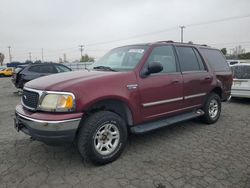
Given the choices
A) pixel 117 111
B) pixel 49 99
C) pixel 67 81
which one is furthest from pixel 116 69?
pixel 49 99

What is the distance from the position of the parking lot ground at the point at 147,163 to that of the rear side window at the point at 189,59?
145 centimetres

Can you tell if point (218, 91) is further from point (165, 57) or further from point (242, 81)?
point (242, 81)

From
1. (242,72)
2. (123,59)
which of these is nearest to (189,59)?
(123,59)

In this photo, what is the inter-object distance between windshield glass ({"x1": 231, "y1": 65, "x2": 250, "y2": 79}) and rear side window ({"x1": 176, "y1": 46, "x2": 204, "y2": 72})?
3541 millimetres

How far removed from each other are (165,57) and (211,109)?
211cm

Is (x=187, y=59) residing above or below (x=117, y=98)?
above

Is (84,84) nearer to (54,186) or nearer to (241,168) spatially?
(54,186)

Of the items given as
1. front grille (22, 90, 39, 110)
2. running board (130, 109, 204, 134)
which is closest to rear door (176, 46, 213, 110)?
running board (130, 109, 204, 134)

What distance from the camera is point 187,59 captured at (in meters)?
4.53

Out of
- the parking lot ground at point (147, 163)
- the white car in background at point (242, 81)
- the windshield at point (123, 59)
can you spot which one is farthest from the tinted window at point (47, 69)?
the white car in background at point (242, 81)

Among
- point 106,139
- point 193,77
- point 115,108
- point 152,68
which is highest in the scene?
point 152,68

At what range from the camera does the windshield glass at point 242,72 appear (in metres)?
7.39

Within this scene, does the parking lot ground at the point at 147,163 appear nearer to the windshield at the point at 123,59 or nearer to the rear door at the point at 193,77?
the rear door at the point at 193,77

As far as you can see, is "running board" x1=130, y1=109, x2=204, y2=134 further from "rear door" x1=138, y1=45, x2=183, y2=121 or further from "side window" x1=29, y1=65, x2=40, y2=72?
"side window" x1=29, y1=65, x2=40, y2=72
